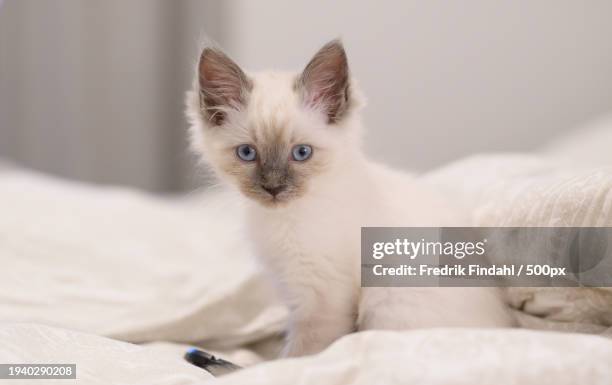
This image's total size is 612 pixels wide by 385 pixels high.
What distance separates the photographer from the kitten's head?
124 centimetres

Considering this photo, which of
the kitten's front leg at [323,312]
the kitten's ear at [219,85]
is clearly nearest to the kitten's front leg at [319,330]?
the kitten's front leg at [323,312]

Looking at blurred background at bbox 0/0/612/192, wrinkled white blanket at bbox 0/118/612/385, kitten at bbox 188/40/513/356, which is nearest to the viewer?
wrinkled white blanket at bbox 0/118/612/385

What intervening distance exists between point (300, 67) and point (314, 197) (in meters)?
1.63

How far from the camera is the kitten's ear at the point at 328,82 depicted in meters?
1.24

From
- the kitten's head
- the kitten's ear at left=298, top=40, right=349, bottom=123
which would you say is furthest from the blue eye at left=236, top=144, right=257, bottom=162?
Answer: the kitten's ear at left=298, top=40, right=349, bottom=123

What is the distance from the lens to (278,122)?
4.08ft

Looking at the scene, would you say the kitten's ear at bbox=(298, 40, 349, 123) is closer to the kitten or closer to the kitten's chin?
the kitten

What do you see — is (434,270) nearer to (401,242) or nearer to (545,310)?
(401,242)

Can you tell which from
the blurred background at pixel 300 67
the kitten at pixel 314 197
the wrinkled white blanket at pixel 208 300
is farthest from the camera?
the blurred background at pixel 300 67

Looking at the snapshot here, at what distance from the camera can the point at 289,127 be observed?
1.24 m

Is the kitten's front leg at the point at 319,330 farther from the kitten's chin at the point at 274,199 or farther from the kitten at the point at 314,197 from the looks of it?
the kitten's chin at the point at 274,199

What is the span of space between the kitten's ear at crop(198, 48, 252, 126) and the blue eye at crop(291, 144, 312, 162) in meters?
0.16

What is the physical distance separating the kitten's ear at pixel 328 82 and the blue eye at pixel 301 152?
0.31 feet

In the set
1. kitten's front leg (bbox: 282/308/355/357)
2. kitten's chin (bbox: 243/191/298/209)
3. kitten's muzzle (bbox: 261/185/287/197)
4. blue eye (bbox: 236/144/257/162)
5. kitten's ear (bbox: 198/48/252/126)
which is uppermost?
kitten's ear (bbox: 198/48/252/126)
